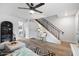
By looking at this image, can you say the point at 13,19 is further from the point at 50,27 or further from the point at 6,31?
the point at 50,27

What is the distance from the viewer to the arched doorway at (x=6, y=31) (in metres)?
2.40

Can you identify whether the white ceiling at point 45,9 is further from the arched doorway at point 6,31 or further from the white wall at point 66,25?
the arched doorway at point 6,31

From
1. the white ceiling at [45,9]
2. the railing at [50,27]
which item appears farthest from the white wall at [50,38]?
the white ceiling at [45,9]

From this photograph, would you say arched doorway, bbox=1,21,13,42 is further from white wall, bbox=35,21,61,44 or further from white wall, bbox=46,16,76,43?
white wall, bbox=46,16,76,43

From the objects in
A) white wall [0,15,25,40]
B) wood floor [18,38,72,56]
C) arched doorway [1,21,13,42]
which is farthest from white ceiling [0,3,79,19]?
wood floor [18,38,72,56]

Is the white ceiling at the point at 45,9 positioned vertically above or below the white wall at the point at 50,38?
above

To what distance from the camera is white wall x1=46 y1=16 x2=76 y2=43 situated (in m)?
2.41

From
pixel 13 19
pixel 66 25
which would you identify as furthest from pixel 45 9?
pixel 13 19

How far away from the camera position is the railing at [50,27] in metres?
2.46

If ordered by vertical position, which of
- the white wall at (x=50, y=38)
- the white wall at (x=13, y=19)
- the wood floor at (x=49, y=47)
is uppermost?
the white wall at (x=13, y=19)

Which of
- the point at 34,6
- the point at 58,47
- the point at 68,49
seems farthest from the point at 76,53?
the point at 34,6

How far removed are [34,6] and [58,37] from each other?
31.0 inches

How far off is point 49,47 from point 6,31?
3.03 feet

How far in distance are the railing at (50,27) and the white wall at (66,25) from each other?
6 cm
